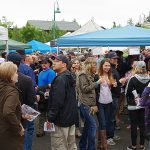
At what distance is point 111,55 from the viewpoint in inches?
312

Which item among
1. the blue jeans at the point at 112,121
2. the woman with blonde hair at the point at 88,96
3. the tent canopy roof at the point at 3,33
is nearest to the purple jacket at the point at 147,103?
the woman with blonde hair at the point at 88,96

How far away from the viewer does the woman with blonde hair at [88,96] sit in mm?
6164

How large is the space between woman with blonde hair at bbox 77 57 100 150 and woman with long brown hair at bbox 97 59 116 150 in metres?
0.35

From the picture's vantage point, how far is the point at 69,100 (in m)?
5.29

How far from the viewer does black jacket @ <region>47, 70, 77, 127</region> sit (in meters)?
5.13

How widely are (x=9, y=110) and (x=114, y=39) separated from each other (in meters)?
5.46

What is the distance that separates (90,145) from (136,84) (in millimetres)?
1387

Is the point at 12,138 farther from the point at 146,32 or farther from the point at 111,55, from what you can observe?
the point at 146,32

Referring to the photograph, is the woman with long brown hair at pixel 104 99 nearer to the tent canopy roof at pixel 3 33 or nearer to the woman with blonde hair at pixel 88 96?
the woman with blonde hair at pixel 88 96

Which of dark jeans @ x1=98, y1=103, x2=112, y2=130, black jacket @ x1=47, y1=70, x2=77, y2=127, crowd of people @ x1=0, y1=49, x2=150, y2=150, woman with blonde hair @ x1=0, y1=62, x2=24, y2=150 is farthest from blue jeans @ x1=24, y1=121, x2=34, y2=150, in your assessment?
woman with blonde hair @ x1=0, y1=62, x2=24, y2=150

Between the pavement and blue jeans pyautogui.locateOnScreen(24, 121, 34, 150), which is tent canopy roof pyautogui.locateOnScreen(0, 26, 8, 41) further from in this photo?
blue jeans pyautogui.locateOnScreen(24, 121, 34, 150)

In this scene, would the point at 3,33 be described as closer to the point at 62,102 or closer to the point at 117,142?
the point at 117,142

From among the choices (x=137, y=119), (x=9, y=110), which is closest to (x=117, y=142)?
(x=137, y=119)

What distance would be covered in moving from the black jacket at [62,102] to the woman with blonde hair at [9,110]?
76 cm
